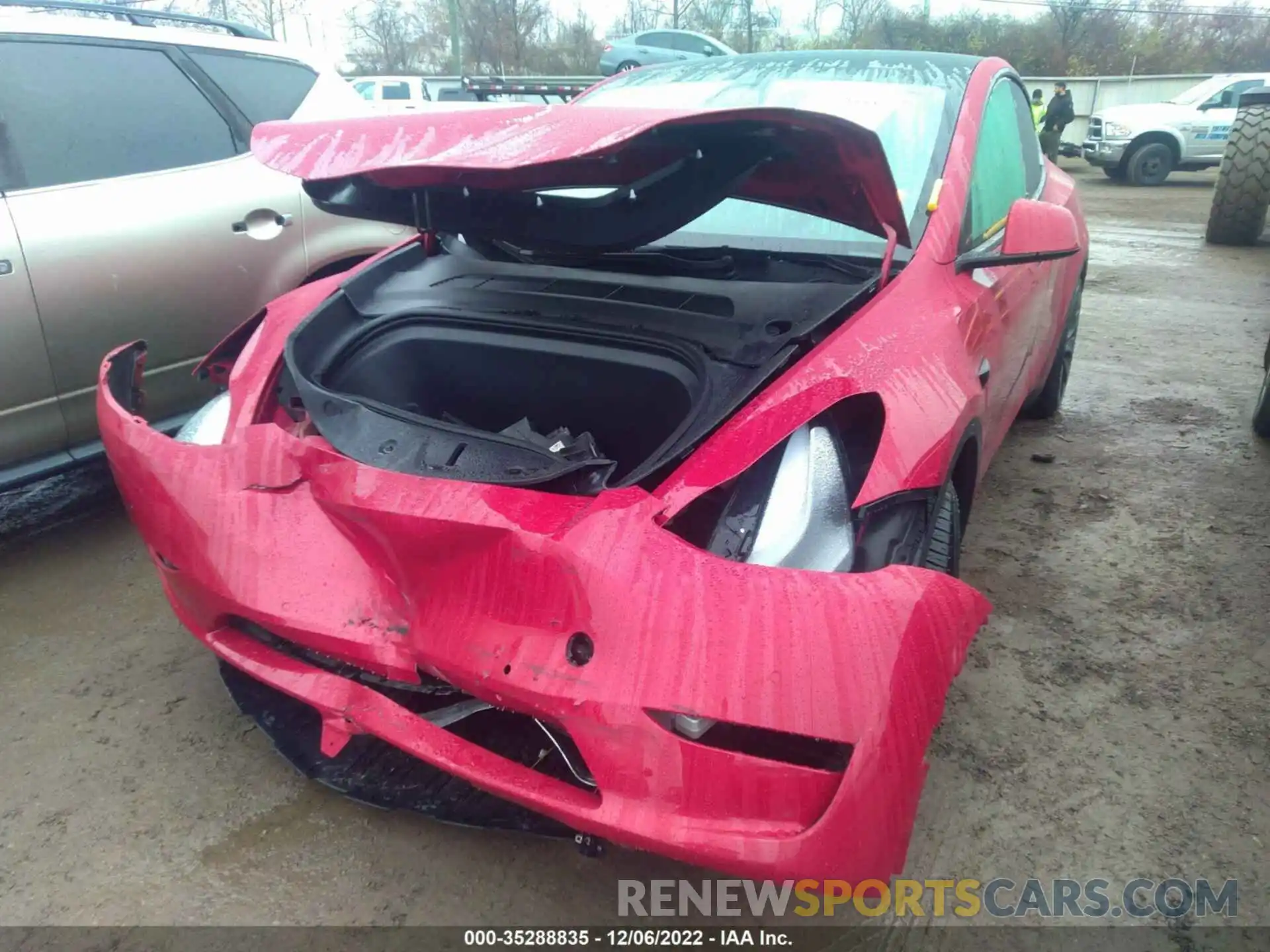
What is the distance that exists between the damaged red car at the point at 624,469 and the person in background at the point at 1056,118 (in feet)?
48.7

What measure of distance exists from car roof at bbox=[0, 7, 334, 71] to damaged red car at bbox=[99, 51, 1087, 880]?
57.0 inches

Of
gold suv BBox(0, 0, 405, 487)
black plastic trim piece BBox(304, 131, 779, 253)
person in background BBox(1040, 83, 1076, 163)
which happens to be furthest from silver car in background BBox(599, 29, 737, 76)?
black plastic trim piece BBox(304, 131, 779, 253)

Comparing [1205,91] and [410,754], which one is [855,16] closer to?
[1205,91]

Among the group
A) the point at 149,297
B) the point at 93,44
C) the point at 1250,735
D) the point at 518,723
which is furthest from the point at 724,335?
the point at 93,44

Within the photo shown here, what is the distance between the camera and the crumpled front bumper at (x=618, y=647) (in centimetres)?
126

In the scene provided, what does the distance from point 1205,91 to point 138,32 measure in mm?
15650

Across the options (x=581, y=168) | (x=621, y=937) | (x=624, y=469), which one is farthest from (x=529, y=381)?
(x=621, y=937)

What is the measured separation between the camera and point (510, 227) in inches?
82.7

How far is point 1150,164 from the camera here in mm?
13750

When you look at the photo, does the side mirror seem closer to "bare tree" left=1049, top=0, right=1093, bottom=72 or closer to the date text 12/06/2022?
the date text 12/06/2022

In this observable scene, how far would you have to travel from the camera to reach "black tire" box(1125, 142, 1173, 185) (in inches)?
535

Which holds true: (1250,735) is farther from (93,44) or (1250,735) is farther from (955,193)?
(93,44)

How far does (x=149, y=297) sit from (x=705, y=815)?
266 cm

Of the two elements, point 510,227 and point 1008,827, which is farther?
point 510,227
